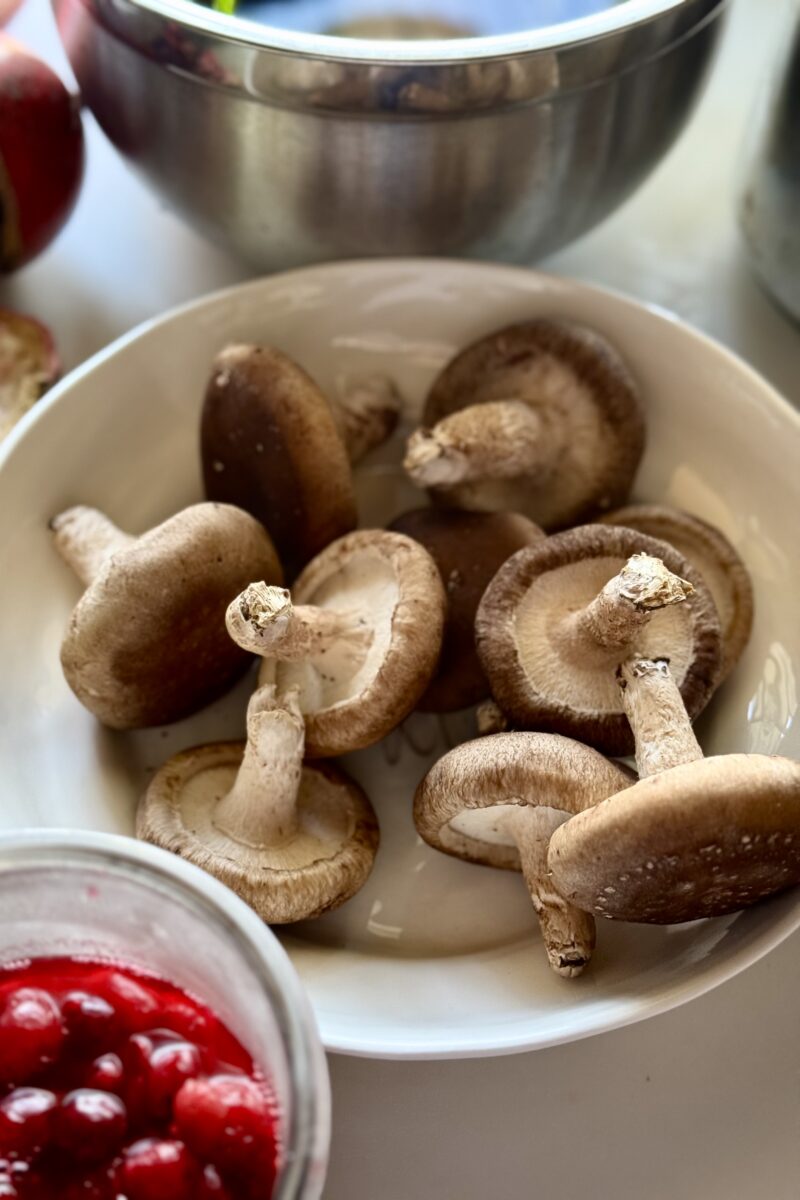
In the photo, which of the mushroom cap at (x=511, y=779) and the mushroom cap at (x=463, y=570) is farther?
the mushroom cap at (x=463, y=570)

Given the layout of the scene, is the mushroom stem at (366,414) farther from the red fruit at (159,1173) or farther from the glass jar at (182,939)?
the red fruit at (159,1173)

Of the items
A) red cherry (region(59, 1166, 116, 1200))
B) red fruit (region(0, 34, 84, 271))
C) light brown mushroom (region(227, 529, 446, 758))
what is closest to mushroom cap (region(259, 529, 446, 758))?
light brown mushroom (region(227, 529, 446, 758))

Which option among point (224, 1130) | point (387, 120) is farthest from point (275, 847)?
point (387, 120)

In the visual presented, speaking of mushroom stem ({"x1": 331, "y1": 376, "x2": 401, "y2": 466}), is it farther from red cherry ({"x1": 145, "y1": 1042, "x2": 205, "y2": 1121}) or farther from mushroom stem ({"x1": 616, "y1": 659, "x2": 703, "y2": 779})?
red cherry ({"x1": 145, "y1": 1042, "x2": 205, "y2": 1121})

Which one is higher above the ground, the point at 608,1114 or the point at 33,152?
the point at 33,152

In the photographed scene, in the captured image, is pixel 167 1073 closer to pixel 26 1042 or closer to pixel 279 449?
pixel 26 1042

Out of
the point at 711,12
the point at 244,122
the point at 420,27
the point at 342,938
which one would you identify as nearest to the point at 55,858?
the point at 342,938

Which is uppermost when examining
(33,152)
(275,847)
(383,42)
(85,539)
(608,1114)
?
(383,42)

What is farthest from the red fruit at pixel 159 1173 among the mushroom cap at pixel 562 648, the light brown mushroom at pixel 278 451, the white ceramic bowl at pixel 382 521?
the light brown mushroom at pixel 278 451
